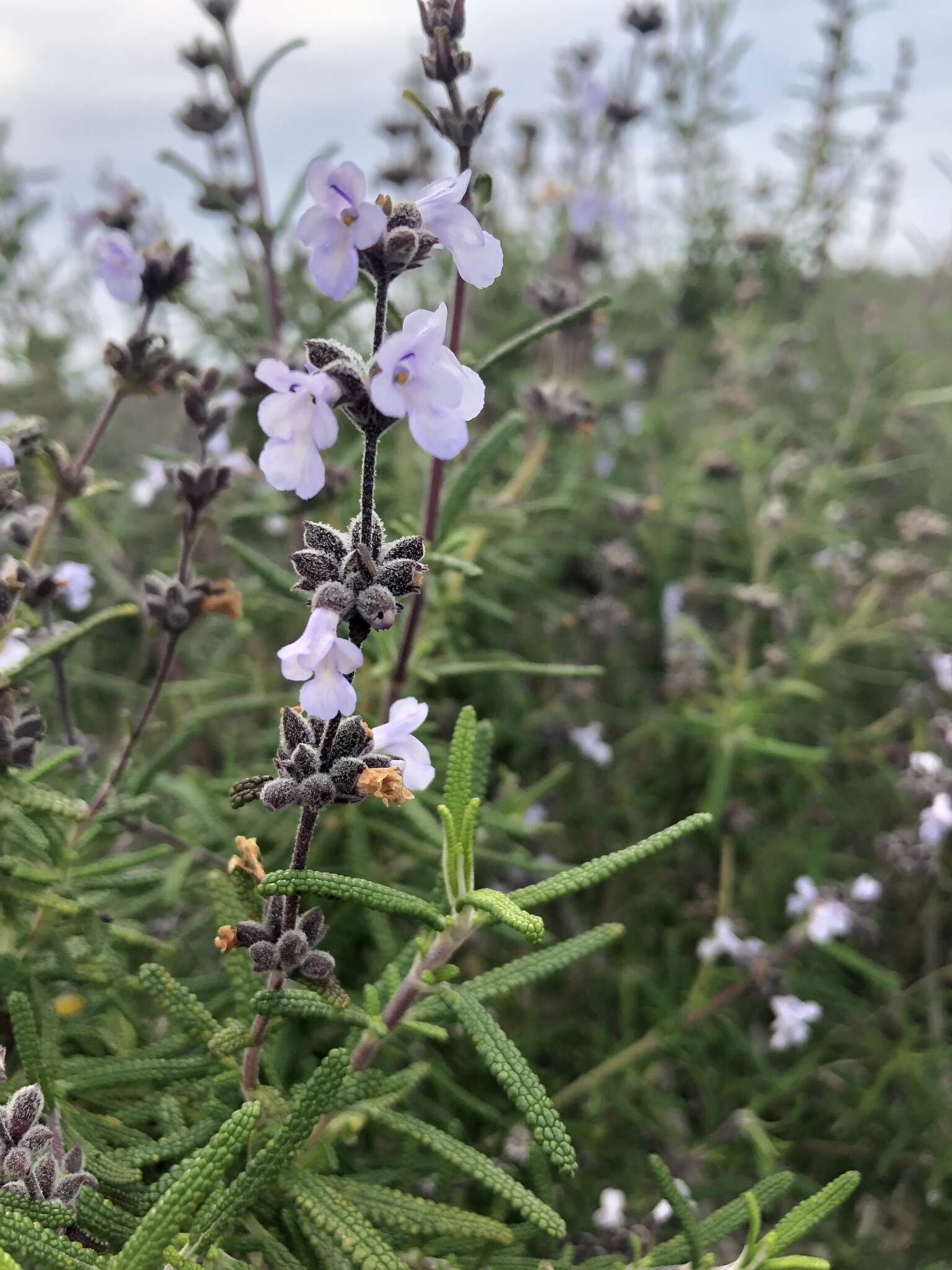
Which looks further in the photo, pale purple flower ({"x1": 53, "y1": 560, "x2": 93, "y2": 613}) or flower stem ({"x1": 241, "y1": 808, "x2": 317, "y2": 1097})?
pale purple flower ({"x1": 53, "y1": 560, "x2": 93, "y2": 613})

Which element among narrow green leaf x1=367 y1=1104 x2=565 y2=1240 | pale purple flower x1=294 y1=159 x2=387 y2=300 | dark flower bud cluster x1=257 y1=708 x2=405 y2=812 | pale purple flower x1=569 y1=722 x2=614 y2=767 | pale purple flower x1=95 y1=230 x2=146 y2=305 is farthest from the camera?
pale purple flower x1=569 y1=722 x2=614 y2=767

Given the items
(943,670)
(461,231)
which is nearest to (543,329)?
(461,231)

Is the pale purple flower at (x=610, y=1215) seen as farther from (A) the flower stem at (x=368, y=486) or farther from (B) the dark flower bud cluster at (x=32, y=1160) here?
(A) the flower stem at (x=368, y=486)

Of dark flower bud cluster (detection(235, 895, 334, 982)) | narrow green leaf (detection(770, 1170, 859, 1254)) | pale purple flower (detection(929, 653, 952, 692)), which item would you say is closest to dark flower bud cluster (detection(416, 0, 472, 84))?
dark flower bud cluster (detection(235, 895, 334, 982))

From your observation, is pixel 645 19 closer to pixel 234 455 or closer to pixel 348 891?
pixel 234 455

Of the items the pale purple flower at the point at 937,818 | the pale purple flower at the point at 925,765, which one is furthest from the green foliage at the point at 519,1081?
the pale purple flower at the point at 925,765

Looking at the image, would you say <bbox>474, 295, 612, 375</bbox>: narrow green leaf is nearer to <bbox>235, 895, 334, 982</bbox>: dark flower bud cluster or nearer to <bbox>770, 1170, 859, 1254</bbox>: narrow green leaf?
<bbox>235, 895, 334, 982</bbox>: dark flower bud cluster
